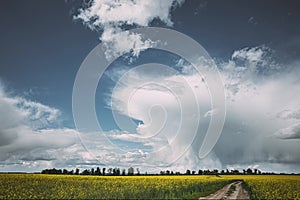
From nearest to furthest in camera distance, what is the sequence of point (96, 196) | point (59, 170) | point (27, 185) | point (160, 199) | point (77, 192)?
point (160, 199) < point (96, 196) < point (77, 192) < point (27, 185) < point (59, 170)

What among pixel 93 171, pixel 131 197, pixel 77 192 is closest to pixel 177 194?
pixel 131 197

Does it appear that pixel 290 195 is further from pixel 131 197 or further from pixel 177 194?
pixel 131 197

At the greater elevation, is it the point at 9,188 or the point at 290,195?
the point at 9,188

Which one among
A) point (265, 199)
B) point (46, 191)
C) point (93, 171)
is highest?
point (93, 171)

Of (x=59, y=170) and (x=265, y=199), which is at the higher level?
(x=59, y=170)

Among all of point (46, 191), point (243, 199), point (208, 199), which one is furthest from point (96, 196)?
point (243, 199)

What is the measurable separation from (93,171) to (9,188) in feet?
198

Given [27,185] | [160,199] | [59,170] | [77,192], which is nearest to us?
[160,199]

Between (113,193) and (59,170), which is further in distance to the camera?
(59,170)

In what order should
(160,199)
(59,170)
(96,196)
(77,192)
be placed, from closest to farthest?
(160,199)
(96,196)
(77,192)
(59,170)

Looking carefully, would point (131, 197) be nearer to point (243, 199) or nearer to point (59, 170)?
point (243, 199)

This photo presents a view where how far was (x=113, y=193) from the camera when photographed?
25.2 meters

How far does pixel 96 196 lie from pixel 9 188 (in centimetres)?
842

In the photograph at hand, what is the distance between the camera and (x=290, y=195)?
27.4m
